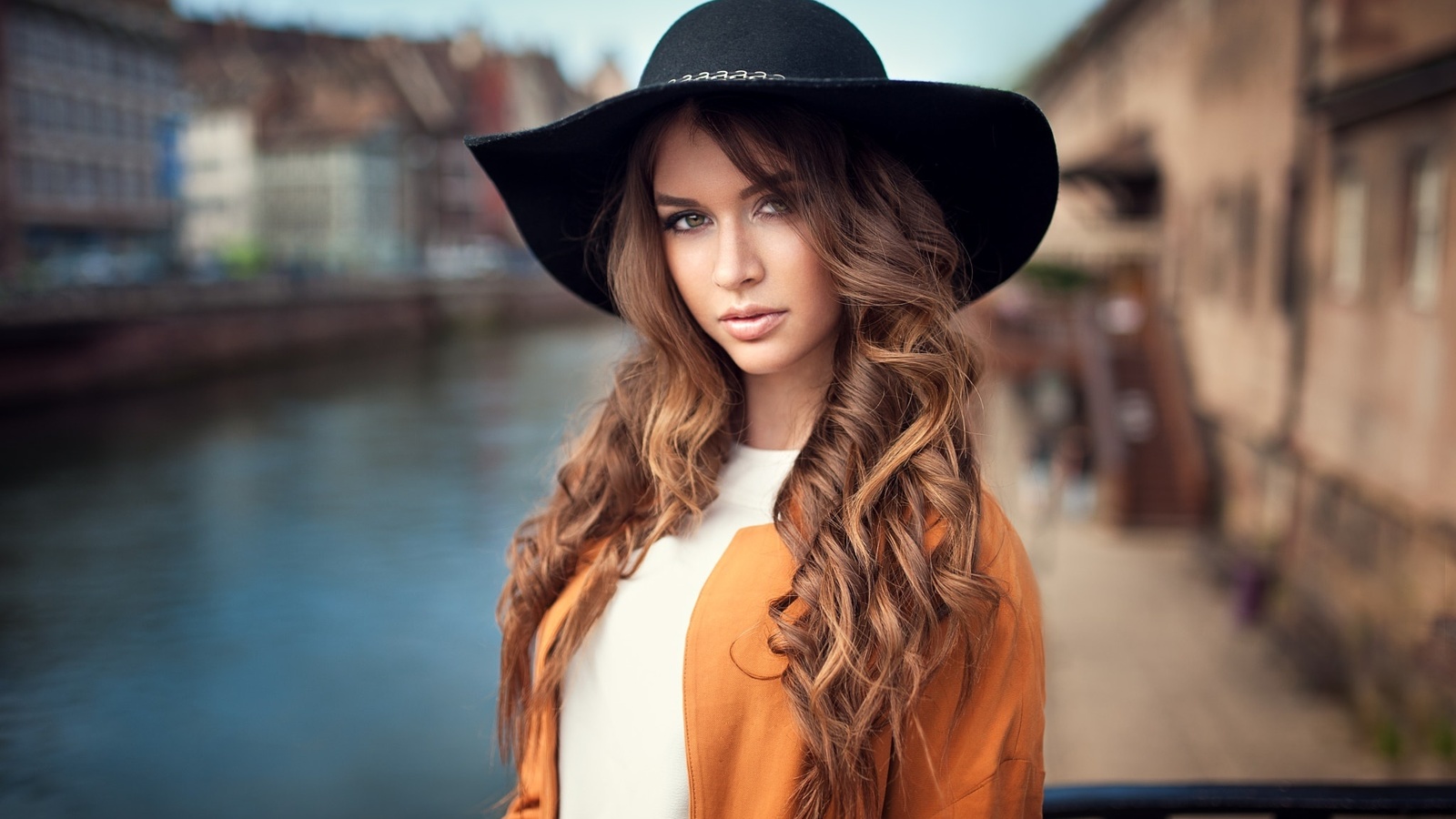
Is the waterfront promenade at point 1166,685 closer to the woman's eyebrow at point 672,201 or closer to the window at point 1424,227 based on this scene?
the window at point 1424,227

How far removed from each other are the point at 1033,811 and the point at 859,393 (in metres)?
0.52

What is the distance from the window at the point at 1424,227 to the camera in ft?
22.3

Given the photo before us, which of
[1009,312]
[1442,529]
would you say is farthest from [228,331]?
[1442,529]

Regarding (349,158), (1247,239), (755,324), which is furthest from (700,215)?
(349,158)

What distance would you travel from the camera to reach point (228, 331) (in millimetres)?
24453

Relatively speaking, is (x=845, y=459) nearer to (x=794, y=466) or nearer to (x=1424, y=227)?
(x=794, y=466)

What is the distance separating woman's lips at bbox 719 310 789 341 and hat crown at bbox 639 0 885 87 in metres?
0.29

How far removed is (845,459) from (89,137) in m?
34.7

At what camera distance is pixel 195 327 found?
23.3 meters

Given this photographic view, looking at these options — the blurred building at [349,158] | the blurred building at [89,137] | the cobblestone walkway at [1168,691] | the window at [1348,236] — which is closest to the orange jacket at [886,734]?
the cobblestone walkway at [1168,691]

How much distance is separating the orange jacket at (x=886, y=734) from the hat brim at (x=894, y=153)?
0.39m

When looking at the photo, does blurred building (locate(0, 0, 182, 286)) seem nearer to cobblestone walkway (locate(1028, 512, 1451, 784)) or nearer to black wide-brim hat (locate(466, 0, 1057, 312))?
cobblestone walkway (locate(1028, 512, 1451, 784))

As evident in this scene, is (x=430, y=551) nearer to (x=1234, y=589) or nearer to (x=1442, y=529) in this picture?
(x=1234, y=589)

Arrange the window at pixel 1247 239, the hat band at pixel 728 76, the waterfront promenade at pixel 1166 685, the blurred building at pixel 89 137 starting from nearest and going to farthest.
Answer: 1. the hat band at pixel 728 76
2. the waterfront promenade at pixel 1166 685
3. the window at pixel 1247 239
4. the blurred building at pixel 89 137
